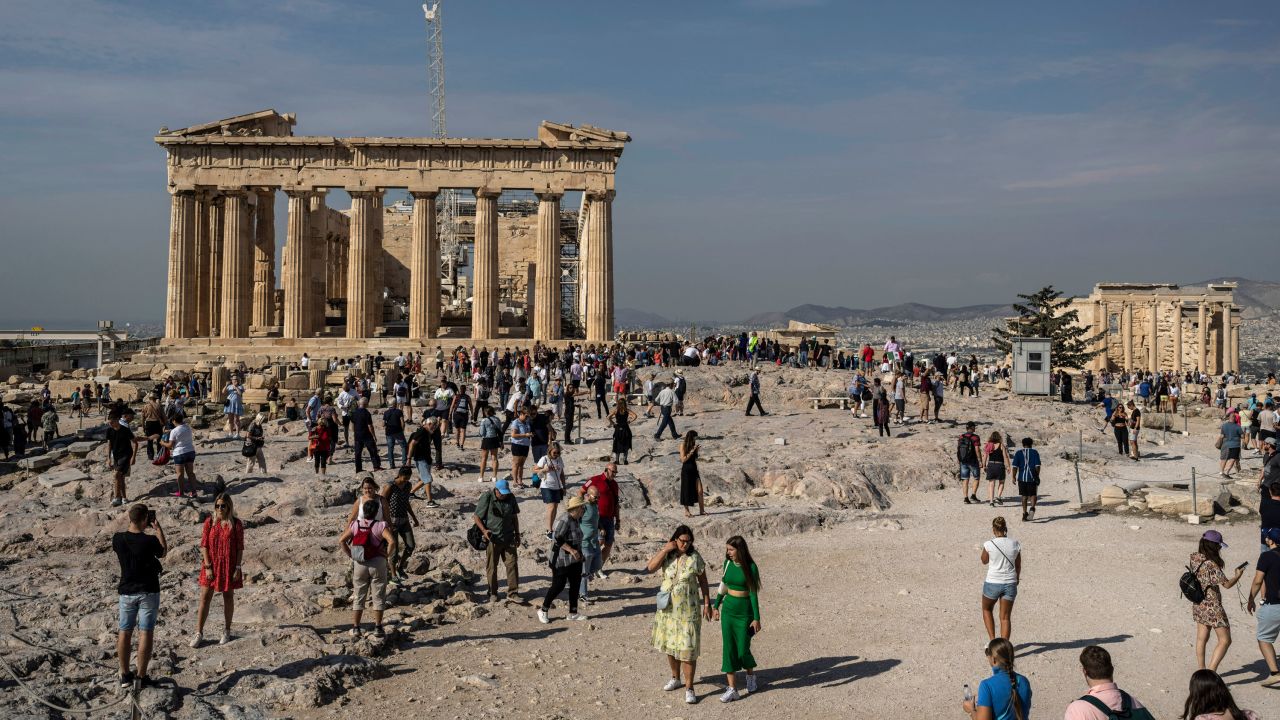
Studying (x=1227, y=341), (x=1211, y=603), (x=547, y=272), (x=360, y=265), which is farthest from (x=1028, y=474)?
(x=1227, y=341)

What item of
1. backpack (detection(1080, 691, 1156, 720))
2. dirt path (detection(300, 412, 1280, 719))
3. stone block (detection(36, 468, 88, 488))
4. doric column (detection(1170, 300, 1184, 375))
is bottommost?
dirt path (detection(300, 412, 1280, 719))

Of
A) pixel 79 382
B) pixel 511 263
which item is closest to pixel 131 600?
pixel 79 382

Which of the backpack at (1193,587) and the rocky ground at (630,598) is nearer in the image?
the backpack at (1193,587)

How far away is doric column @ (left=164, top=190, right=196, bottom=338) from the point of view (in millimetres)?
42781

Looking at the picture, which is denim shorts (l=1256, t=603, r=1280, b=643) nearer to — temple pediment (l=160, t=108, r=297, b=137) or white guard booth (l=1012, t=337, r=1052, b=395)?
white guard booth (l=1012, t=337, r=1052, b=395)

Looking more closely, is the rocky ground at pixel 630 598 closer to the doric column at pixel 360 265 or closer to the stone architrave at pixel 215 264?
the doric column at pixel 360 265

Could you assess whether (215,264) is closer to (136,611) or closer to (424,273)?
(424,273)

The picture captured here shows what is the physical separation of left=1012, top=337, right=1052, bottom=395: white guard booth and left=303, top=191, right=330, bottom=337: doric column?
2850 centimetres

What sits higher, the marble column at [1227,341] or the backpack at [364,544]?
the marble column at [1227,341]

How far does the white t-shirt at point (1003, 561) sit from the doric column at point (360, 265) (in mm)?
36222

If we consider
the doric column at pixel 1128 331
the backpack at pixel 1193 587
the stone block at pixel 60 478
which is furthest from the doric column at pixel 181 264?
the doric column at pixel 1128 331

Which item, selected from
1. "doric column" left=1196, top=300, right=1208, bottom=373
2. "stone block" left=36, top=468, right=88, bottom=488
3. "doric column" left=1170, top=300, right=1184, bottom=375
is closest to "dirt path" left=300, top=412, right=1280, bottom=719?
"stone block" left=36, top=468, right=88, bottom=488

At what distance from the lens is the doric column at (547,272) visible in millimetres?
42656

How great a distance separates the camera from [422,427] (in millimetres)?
17672
